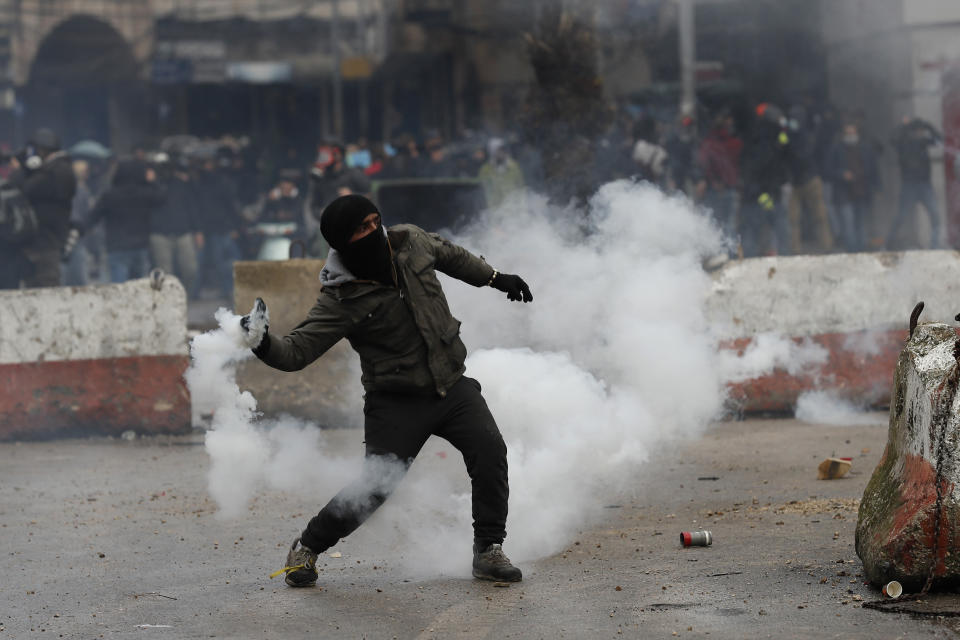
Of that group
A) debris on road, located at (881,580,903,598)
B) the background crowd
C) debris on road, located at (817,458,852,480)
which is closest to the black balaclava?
debris on road, located at (881,580,903,598)

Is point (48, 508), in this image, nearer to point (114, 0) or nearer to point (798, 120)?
point (798, 120)

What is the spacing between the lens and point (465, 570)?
5207 mm

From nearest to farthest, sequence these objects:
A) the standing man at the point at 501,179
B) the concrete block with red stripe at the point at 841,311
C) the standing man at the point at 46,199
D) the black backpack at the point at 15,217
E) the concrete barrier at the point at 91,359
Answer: the concrete barrier at the point at 91,359 → the concrete block with red stripe at the point at 841,311 → the black backpack at the point at 15,217 → the standing man at the point at 46,199 → the standing man at the point at 501,179

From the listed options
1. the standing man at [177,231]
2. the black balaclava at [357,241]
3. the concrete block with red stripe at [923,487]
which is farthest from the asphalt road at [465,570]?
the standing man at [177,231]

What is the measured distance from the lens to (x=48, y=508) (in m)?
6.68

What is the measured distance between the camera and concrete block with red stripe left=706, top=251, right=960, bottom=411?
8.92m

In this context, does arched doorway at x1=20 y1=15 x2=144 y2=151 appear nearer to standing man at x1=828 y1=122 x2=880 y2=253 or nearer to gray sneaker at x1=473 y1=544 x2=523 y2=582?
standing man at x1=828 y1=122 x2=880 y2=253

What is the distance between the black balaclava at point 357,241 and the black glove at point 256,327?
39cm

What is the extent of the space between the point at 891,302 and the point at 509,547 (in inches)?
180

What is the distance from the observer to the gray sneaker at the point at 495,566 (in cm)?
491

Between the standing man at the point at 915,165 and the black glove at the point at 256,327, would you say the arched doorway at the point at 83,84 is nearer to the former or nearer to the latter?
the standing man at the point at 915,165

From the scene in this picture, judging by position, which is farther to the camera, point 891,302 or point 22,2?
point 22,2

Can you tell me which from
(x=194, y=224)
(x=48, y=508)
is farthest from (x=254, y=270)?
(x=194, y=224)

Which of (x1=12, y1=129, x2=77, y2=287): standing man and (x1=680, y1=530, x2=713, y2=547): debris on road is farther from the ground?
(x1=12, y1=129, x2=77, y2=287): standing man
